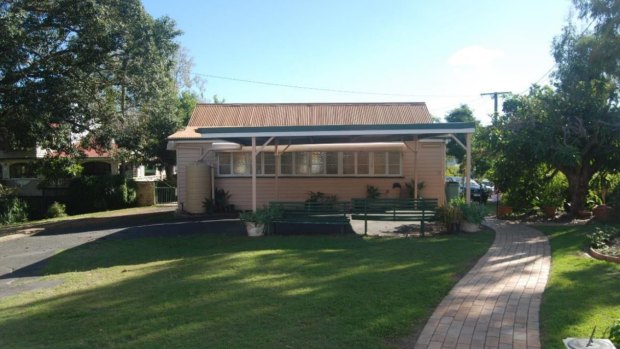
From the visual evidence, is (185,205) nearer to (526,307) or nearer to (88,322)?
(88,322)

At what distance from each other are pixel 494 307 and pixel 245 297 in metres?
3.05

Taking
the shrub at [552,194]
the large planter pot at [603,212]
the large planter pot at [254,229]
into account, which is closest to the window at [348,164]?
the shrub at [552,194]

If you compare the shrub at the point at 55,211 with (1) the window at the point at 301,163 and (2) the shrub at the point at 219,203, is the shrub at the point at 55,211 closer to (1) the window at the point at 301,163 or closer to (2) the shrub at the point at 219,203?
(2) the shrub at the point at 219,203

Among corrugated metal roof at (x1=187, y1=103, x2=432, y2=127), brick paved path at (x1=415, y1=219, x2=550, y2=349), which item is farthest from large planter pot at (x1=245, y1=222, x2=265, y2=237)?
corrugated metal roof at (x1=187, y1=103, x2=432, y2=127)

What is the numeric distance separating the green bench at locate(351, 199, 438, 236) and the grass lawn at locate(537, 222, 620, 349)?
3.28 meters

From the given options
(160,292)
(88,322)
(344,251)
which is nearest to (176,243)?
(344,251)

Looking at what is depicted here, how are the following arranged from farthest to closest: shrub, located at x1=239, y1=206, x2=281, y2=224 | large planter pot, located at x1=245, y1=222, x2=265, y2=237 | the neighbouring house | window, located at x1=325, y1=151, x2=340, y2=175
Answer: the neighbouring house, window, located at x1=325, y1=151, x2=340, y2=175, large planter pot, located at x1=245, y1=222, x2=265, y2=237, shrub, located at x1=239, y1=206, x2=281, y2=224

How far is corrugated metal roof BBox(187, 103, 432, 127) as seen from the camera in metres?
20.8

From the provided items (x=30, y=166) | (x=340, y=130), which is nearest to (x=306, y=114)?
(x=340, y=130)

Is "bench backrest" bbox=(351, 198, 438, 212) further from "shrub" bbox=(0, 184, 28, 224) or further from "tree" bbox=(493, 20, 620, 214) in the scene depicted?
"shrub" bbox=(0, 184, 28, 224)

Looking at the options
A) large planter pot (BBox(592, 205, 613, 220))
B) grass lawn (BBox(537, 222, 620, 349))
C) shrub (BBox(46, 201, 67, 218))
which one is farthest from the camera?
shrub (BBox(46, 201, 67, 218))

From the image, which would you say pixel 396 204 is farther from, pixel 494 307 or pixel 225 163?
pixel 225 163

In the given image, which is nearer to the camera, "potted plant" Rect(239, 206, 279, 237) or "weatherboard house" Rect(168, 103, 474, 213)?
"potted plant" Rect(239, 206, 279, 237)

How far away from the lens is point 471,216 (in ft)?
40.1
